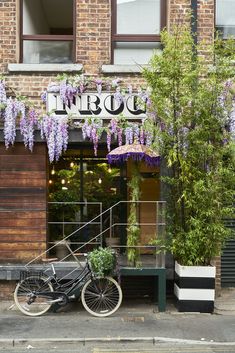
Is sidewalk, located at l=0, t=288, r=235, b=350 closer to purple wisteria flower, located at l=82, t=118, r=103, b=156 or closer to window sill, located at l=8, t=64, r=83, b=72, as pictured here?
purple wisteria flower, located at l=82, t=118, r=103, b=156

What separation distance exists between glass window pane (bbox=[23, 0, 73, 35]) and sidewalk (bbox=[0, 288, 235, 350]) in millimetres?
5562

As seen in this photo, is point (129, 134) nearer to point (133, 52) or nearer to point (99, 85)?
point (99, 85)

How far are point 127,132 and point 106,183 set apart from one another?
5.36ft

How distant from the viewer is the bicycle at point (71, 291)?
902 cm

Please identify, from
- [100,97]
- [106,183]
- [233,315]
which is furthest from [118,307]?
[100,97]

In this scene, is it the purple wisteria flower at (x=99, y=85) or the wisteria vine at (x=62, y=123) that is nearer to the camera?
the wisteria vine at (x=62, y=123)

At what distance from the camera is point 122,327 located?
8328mm

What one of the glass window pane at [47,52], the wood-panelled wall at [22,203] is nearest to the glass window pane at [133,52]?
the glass window pane at [47,52]

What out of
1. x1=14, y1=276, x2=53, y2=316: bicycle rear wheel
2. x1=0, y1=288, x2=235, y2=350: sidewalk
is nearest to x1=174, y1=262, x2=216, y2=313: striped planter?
x1=0, y1=288, x2=235, y2=350: sidewalk

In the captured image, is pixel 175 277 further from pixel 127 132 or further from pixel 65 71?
pixel 65 71

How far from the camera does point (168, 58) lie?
8852 mm

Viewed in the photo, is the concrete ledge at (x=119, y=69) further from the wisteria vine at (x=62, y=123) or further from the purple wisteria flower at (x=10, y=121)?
the purple wisteria flower at (x=10, y=121)

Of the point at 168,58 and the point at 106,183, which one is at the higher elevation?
the point at 168,58

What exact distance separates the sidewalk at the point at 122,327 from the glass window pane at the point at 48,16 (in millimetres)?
5562
